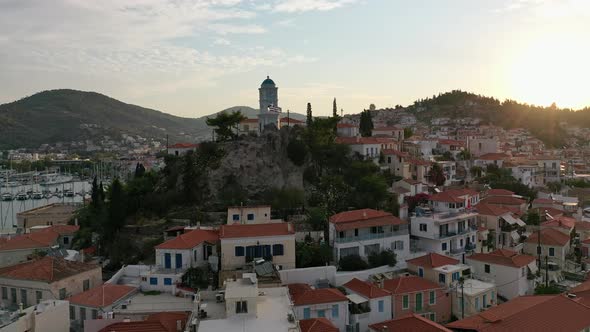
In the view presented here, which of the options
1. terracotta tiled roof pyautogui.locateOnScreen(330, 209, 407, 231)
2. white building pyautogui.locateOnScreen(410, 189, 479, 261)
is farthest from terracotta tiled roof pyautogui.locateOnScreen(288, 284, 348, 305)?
white building pyautogui.locateOnScreen(410, 189, 479, 261)

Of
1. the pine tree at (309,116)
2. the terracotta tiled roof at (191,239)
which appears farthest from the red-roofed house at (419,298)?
the pine tree at (309,116)

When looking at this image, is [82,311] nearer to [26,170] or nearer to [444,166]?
[444,166]

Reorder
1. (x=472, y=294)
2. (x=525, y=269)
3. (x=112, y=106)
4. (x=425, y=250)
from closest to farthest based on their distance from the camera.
A: (x=472, y=294), (x=525, y=269), (x=425, y=250), (x=112, y=106)

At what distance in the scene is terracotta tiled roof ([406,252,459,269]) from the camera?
28.1m

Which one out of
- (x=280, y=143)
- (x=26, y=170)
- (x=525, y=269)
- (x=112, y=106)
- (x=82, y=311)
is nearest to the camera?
(x=82, y=311)

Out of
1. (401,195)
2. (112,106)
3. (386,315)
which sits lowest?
(386,315)

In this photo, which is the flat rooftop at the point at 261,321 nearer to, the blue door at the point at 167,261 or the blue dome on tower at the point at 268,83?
the blue door at the point at 167,261

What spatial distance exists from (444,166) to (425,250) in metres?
21.0

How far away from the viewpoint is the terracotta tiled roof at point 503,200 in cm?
4203

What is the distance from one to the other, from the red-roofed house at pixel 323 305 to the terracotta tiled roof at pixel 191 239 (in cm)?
720

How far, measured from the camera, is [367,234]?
30516mm

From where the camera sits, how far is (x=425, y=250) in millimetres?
32594

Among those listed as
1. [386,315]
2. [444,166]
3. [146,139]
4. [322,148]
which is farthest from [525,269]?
[146,139]

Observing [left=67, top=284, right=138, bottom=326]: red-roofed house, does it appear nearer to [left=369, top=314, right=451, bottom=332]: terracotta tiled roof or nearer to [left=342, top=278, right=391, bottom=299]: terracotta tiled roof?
[left=342, top=278, right=391, bottom=299]: terracotta tiled roof
